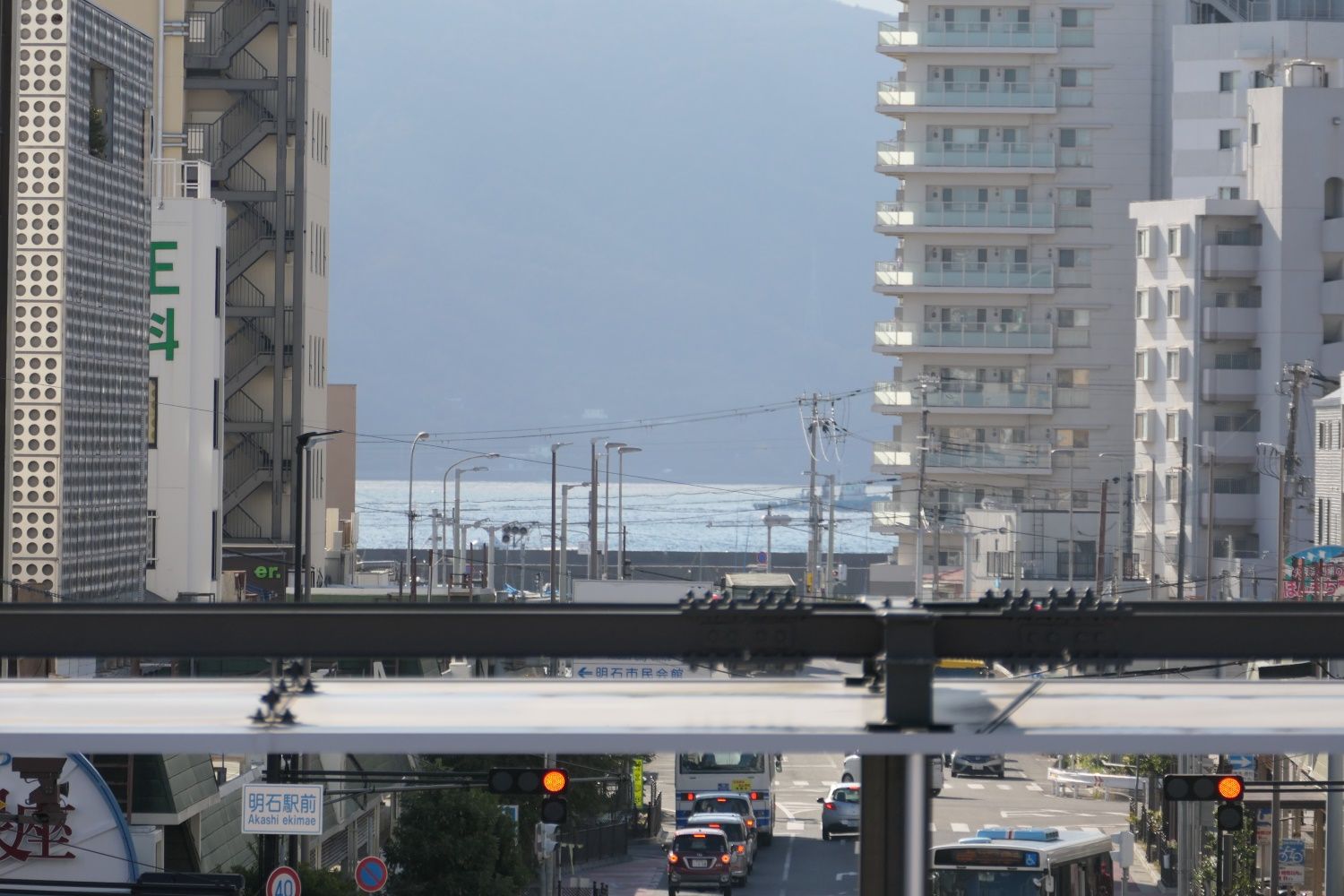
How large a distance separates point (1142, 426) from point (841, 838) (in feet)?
130

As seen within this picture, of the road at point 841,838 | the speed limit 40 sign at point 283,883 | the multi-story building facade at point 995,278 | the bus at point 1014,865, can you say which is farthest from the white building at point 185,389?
the multi-story building facade at point 995,278

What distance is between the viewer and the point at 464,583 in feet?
304

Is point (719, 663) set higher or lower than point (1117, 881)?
higher

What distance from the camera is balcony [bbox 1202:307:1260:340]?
3022 inches

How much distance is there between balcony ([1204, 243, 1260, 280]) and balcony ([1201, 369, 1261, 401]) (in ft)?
13.6

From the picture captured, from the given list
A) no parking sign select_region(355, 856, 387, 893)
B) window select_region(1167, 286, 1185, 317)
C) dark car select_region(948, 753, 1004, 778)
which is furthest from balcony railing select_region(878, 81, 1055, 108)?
no parking sign select_region(355, 856, 387, 893)

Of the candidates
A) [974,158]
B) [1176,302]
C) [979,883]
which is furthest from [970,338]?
[979,883]

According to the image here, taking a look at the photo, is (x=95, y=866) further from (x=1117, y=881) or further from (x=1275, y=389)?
(x=1275, y=389)

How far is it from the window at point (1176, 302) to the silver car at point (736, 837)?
4273 cm

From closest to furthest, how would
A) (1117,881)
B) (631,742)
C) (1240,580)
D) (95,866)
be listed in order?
(631,742), (95,866), (1117,881), (1240,580)

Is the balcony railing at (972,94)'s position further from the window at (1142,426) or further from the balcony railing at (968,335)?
the window at (1142,426)

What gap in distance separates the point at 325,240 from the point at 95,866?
184 feet

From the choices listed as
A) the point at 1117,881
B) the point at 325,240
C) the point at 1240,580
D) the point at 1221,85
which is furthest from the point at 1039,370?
the point at 1117,881

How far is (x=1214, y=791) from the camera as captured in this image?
17844 millimetres
